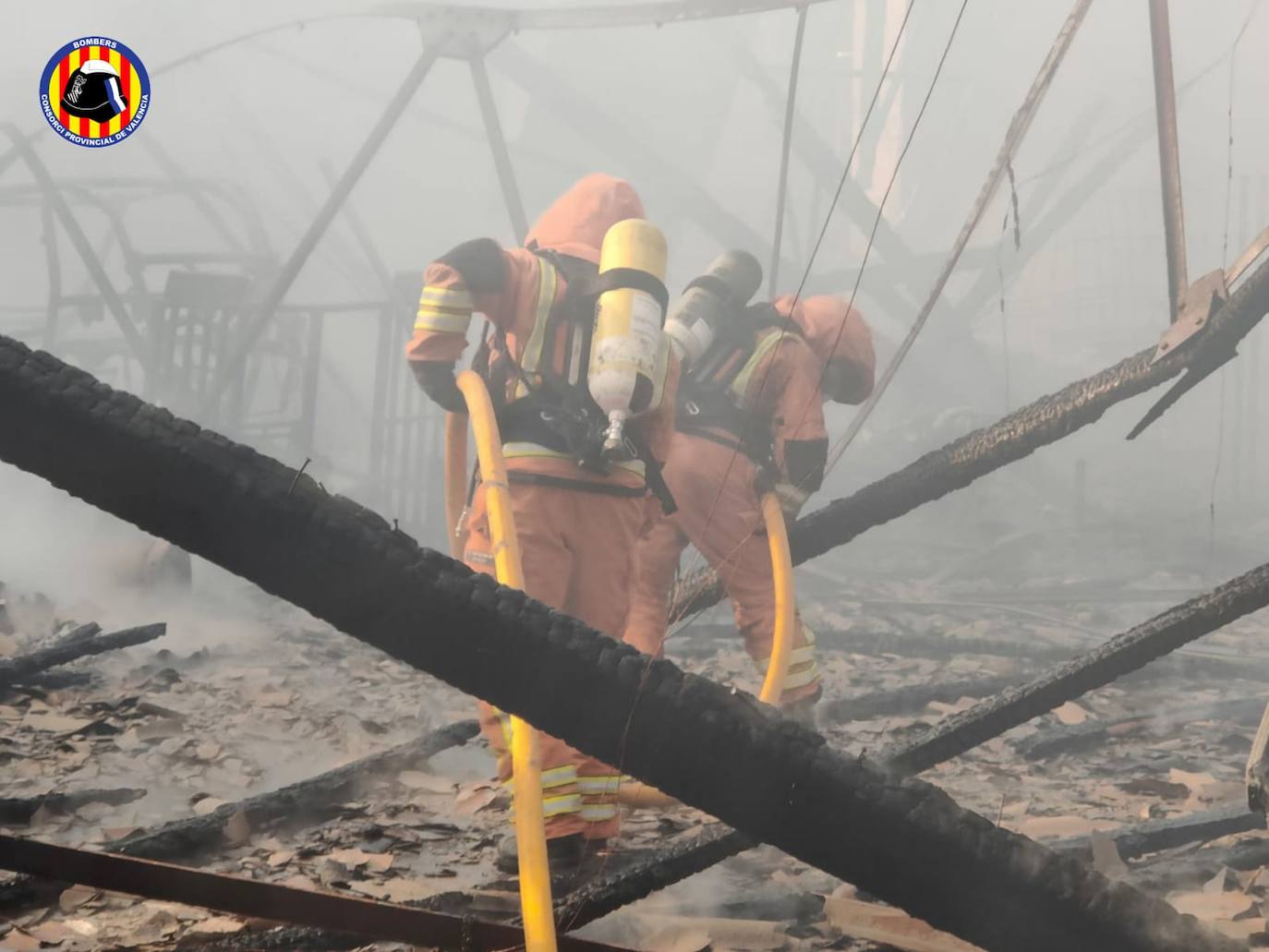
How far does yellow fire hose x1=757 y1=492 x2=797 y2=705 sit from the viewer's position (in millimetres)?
3480

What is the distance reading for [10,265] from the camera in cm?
1402

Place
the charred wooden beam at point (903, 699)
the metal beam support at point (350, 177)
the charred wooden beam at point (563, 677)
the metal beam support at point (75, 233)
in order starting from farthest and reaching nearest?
1. the metal beam support at point (75, 233)
2. the metal beam support at point (350, 177)
3. the charred wooden beam at point (903, 699)
4. the charred wooden beam at point (563, 677)

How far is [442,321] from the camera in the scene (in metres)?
3.34

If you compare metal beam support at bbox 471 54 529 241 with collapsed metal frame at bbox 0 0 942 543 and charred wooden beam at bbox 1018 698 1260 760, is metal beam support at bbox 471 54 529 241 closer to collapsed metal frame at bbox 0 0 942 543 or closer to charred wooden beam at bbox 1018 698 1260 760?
collapsed metal frame at bbox 0 0 942 543

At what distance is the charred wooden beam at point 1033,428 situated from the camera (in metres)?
2.91

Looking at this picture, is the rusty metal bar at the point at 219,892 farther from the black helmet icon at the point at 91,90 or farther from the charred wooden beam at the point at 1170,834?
the black helmet icon at the point at 91,90

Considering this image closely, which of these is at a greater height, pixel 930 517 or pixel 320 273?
pixel 320 273

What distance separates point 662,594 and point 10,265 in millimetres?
12643

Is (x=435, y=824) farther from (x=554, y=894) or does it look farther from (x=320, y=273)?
(x=320, y=273)

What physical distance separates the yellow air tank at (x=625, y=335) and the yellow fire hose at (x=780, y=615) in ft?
2.36

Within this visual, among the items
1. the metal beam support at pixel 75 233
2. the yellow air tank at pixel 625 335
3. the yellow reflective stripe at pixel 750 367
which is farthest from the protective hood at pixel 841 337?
the metal beam support at pixel 75 233

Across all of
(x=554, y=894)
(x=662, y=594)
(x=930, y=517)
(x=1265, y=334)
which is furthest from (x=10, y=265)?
(x=1265, y=334)

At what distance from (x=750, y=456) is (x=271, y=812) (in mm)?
2248

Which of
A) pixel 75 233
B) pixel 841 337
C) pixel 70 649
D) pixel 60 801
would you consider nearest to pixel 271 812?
pixel 60 801
